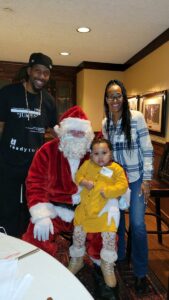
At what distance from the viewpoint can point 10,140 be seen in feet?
5.85

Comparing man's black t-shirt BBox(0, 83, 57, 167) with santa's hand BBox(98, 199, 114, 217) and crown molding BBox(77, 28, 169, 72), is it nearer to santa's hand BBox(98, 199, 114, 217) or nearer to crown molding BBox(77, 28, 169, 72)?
santa's hand BBox(98, 199, 114, 217)

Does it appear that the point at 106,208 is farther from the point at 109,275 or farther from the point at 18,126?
the point at 18,126

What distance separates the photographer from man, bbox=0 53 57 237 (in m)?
1.79

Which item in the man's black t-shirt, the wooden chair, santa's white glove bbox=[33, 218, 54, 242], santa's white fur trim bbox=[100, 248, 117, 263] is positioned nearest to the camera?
santa's white glove bbox=[33, 218, 54, 242]

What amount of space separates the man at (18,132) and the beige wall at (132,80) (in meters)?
1.73

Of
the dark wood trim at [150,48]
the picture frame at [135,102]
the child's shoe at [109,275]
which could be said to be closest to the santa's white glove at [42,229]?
the child's shoe at [109,275]

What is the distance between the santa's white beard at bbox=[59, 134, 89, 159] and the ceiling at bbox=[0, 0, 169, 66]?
127 cm

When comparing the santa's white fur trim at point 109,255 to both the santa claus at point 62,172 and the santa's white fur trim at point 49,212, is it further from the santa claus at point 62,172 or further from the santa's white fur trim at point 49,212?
the santa's white fur trim at point 49,212

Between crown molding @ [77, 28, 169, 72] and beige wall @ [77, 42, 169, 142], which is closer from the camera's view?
crown molding @ [77, 28, 169, 72]

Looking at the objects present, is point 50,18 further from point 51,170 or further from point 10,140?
point 51,170

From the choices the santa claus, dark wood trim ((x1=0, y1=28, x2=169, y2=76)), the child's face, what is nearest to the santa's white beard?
the santa claus

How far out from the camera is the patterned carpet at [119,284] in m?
1.60

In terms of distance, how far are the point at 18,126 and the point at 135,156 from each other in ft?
2.63

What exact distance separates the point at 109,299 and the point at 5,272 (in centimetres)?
105
